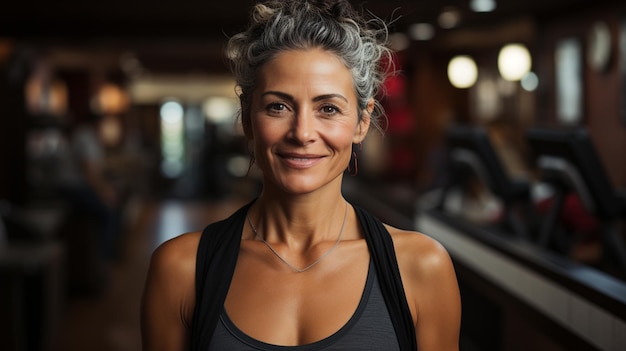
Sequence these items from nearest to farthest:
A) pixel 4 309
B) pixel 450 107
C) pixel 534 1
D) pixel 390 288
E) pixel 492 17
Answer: pixel 390 288, pixel 4 309, pixel 534 1, pixel 492 17, pixel 450 107

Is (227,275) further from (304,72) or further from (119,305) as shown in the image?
(119,305)

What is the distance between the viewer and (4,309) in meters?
4.48

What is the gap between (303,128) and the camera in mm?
1421

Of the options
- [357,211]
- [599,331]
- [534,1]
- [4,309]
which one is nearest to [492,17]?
[534,1]

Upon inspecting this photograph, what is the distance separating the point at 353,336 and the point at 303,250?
0.20 m

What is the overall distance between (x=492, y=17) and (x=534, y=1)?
1.00 metres

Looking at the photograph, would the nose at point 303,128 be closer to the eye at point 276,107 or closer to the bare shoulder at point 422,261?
the eye at point 276,107

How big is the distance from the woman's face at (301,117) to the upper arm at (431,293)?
209 millimetres

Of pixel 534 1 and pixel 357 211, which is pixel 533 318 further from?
pixel 534 1

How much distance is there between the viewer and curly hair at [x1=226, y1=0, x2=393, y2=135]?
1.45 metres

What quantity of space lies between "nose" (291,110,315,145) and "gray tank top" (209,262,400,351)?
0.94 feet

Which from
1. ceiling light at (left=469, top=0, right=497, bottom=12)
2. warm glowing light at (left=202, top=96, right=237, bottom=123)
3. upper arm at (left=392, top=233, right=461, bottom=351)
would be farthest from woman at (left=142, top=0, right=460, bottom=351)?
warm glowing light at (left=202, top=96, right=237, bottom=123)

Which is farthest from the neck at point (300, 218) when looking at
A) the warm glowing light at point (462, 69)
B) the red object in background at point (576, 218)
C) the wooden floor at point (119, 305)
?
the warm glowing light at point (462, 69)

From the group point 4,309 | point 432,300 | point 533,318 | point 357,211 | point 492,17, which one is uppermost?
point 492,17
